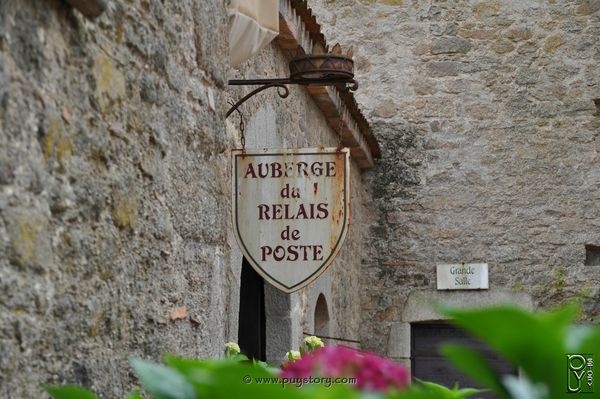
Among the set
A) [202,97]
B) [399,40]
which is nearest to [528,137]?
[399,40]

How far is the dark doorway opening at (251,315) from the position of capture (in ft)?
20.5

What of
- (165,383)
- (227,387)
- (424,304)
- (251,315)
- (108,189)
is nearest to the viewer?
(227,387)

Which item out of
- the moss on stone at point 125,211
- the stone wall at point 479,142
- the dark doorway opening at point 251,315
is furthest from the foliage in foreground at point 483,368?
the stone wall at point 479,142

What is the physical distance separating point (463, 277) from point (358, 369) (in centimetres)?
855

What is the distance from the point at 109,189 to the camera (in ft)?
7.14

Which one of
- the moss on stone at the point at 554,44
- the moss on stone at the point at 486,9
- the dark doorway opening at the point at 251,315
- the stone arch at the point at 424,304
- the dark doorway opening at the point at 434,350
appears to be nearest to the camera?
the dark doorway opening at the point at 251,315

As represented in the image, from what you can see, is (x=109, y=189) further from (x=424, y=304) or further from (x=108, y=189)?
(x=424, y=304)

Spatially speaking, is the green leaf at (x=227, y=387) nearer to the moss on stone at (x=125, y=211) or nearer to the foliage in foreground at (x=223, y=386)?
the foliage in foreground at (x=223, y=386)

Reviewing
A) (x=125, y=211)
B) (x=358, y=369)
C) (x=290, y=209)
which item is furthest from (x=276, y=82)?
(x=358, y=369)

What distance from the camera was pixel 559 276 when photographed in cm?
941

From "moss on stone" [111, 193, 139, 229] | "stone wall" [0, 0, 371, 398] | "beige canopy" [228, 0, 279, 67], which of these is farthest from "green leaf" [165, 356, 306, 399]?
"beige canopy" [228, 0, 279, 67]

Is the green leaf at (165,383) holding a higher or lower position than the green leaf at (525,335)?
lower

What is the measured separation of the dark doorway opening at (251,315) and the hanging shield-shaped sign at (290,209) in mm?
1288

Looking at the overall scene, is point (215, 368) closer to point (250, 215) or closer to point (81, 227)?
point (81, 227)
